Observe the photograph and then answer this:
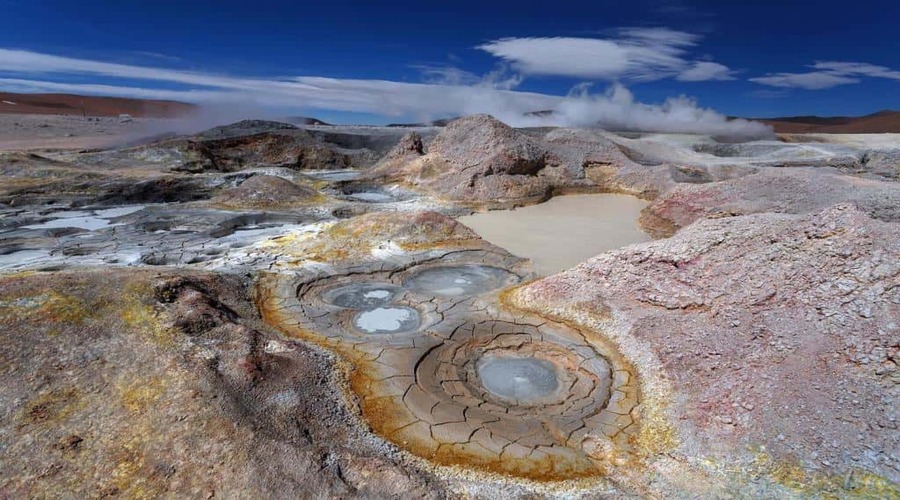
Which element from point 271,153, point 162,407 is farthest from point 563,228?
point 271,153

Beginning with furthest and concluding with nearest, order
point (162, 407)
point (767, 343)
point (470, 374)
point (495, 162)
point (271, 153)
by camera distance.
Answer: point (271, 153) → point (495, 162) → point (470, 374) → point (767, 343) → point (162, 407)

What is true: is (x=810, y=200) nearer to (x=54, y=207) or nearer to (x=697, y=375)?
(x=697, y=375)

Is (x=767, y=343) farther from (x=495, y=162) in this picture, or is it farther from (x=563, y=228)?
(x=495, y=162)

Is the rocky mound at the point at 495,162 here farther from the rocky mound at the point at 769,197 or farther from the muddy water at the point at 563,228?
the rocky mound at the point at 769,197

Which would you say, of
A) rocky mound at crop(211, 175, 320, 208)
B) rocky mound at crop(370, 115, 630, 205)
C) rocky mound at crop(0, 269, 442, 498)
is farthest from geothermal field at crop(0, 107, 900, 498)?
rocky mound at crop(370, 115, 630, 205)

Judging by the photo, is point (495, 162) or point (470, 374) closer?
point (470, 374)

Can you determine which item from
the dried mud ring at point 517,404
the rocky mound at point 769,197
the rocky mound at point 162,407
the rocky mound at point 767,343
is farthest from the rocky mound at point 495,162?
the rocky mound at point 162,407

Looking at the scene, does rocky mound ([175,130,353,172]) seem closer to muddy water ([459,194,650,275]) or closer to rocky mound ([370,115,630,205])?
rocky mound ([370,115,630,205])
